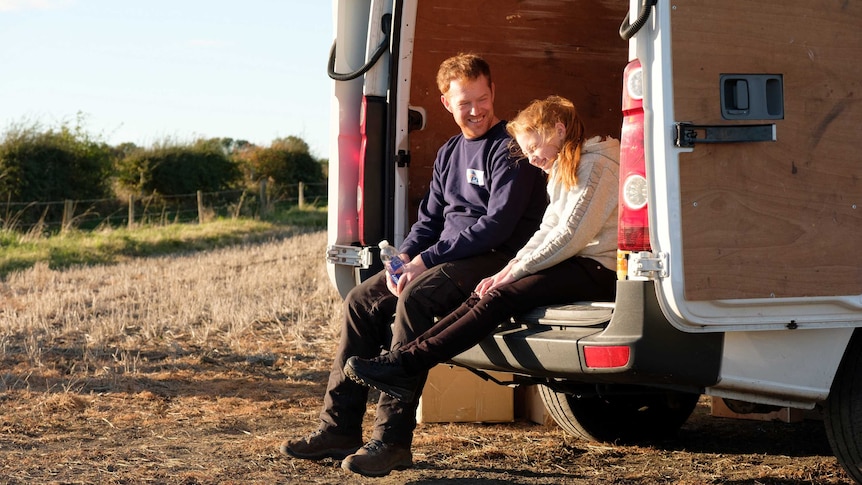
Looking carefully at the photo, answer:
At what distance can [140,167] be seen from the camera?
2497 centimetres

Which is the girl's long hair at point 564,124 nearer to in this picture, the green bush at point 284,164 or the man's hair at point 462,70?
the man's hair at point 462,70

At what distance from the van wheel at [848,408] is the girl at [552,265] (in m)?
0.80

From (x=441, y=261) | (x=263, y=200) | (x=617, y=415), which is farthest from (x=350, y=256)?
(x=263, y=200)

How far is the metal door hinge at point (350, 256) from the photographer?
4.78 m

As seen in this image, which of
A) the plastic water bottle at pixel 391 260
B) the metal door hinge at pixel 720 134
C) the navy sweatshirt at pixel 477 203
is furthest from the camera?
the plastic water bottle at pixel 391 260

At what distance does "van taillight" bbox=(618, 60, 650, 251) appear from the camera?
11.2 ft

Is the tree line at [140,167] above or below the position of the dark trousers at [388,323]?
above

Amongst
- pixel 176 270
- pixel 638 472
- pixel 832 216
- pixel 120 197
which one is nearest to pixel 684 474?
pixel 638 472

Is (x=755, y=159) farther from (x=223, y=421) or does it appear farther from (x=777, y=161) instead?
(x=223, y=421)

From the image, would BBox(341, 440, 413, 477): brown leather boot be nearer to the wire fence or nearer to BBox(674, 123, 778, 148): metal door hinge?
BBox(674, 123, 778, 148): metal door hinge

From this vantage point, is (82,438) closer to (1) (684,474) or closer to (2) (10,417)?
(2) (10,417)

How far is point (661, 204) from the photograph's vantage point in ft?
10.9

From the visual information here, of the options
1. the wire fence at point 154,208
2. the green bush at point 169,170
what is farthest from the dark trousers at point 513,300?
the green bush at point 169,170

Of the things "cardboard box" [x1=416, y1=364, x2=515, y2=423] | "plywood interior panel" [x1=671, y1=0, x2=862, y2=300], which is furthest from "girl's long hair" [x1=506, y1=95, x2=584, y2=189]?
"cardboard box" [x1=416, y1=364, x2=515, y2=423]
